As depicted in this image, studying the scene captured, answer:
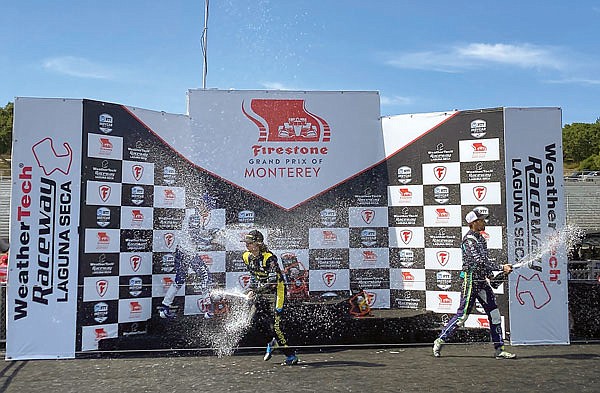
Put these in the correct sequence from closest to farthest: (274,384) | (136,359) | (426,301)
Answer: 1. (274,384)
2. (136,359)
3. (426,301)

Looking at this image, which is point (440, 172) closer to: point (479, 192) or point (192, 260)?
point (479, 192)

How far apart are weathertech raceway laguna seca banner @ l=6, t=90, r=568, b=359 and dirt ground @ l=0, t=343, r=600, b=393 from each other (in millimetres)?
848

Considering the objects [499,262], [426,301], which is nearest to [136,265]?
[426,301]

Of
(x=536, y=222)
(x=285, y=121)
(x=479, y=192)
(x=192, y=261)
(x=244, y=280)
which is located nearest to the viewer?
(x=536, y=222)

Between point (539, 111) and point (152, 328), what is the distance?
22.1 ft

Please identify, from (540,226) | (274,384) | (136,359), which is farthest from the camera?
(540,226)

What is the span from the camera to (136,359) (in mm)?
7699

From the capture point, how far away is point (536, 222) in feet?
27.7

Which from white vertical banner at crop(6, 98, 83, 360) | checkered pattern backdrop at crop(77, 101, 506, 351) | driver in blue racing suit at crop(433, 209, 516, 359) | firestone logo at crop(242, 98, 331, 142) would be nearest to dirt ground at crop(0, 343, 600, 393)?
driver in blue racing suit at crop(433, 209, 516, 359)

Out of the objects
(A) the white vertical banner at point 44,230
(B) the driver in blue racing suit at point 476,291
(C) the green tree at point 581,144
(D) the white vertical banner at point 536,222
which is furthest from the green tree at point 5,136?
(C) the green tree at point 581,144

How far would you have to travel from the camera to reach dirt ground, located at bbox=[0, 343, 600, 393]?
6.14 metres

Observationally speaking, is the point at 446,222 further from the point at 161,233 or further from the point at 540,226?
the point at 161,233

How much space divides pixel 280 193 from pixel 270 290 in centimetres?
216

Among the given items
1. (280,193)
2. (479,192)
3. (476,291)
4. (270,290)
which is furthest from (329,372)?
(479,192)
